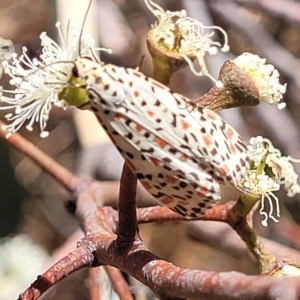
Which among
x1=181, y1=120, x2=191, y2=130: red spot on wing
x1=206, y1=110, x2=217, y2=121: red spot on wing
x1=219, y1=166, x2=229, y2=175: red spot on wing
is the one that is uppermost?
x1=181, y1=120, x2=191, y2=130: red spot on wing

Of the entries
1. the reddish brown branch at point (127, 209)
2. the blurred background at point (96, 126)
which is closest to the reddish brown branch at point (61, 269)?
the reddish brown branch at point (127, 209)

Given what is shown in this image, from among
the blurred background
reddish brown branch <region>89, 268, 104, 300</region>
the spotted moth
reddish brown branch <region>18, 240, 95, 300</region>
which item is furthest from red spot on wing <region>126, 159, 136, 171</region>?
the blurred background

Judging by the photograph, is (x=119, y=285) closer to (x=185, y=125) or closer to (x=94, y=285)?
(x=94, y=285)

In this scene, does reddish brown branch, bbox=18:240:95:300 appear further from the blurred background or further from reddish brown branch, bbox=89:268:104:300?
the blurred background

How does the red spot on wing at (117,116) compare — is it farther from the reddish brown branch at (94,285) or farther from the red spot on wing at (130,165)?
the reddish brown branch at (94,285)

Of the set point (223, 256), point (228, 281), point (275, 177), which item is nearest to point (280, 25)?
point (223, 256)

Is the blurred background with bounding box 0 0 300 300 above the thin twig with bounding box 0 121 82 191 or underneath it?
underneath
